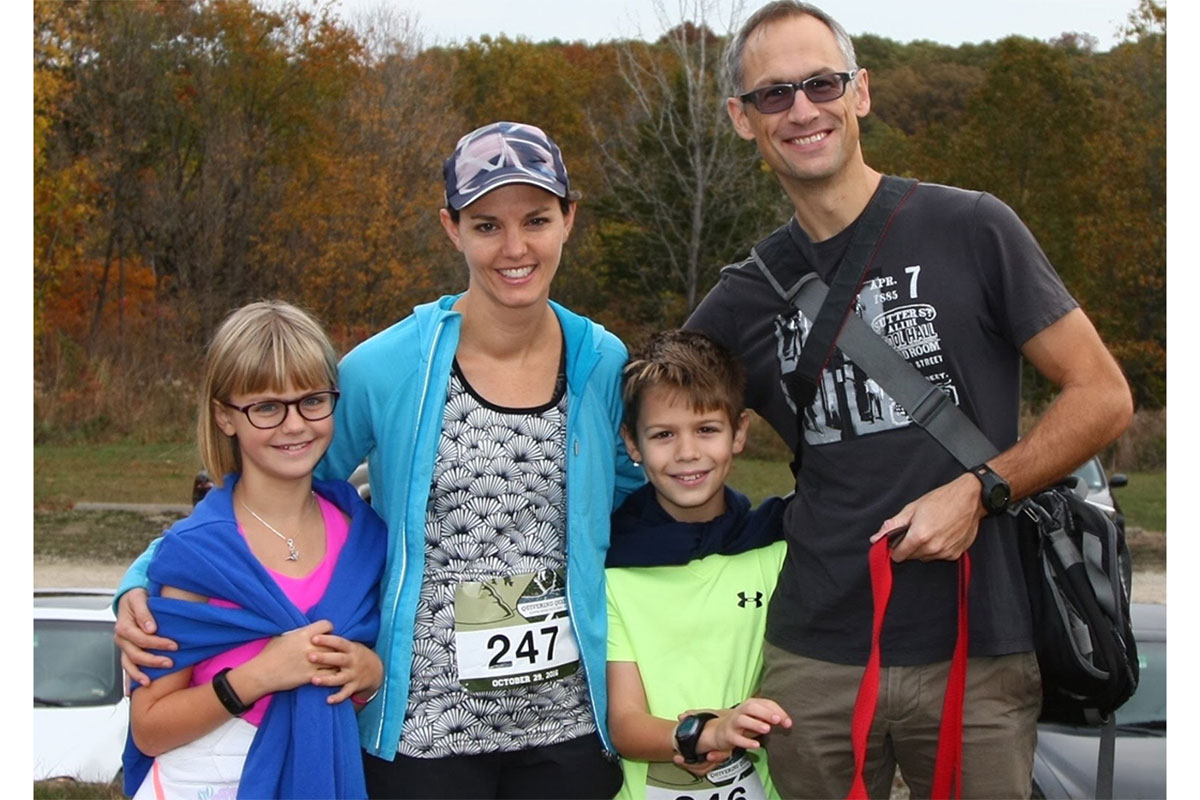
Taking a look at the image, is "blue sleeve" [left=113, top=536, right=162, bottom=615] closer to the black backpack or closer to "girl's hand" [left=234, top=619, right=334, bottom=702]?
"girl's hand" [left=234, top=619, right=334, bottom=702]

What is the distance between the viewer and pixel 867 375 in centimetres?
285

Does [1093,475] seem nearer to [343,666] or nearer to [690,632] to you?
[690,632]

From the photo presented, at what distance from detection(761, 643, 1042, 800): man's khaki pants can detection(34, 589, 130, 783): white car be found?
537 cm

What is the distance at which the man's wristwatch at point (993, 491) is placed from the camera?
2689mm

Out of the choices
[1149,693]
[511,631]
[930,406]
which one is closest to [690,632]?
[511,631]

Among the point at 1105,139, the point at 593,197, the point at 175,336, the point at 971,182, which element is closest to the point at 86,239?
the point at 175,336

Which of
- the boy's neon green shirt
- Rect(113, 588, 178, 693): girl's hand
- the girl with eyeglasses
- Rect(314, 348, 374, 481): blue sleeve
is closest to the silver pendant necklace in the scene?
the girl with eyeglasses

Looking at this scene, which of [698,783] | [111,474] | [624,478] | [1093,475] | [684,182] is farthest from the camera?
[684,182]

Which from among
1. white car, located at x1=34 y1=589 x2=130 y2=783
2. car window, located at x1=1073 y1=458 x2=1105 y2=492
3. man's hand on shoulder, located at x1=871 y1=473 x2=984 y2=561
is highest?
man's hand on shoulder, located at x1=871 y1=473 x2=984 y2=561

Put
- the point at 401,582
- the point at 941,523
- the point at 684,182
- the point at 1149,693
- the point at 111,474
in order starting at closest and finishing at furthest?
the point at 941,523 < the point at 401,582 < the point at 1149,693 < the point at 111,474 < the point at 684,182

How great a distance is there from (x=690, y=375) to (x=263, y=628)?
3.78 ft

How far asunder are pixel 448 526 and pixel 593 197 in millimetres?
34562

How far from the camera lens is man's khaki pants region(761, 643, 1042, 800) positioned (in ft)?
9.29

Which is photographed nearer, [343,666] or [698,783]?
[343,666]
